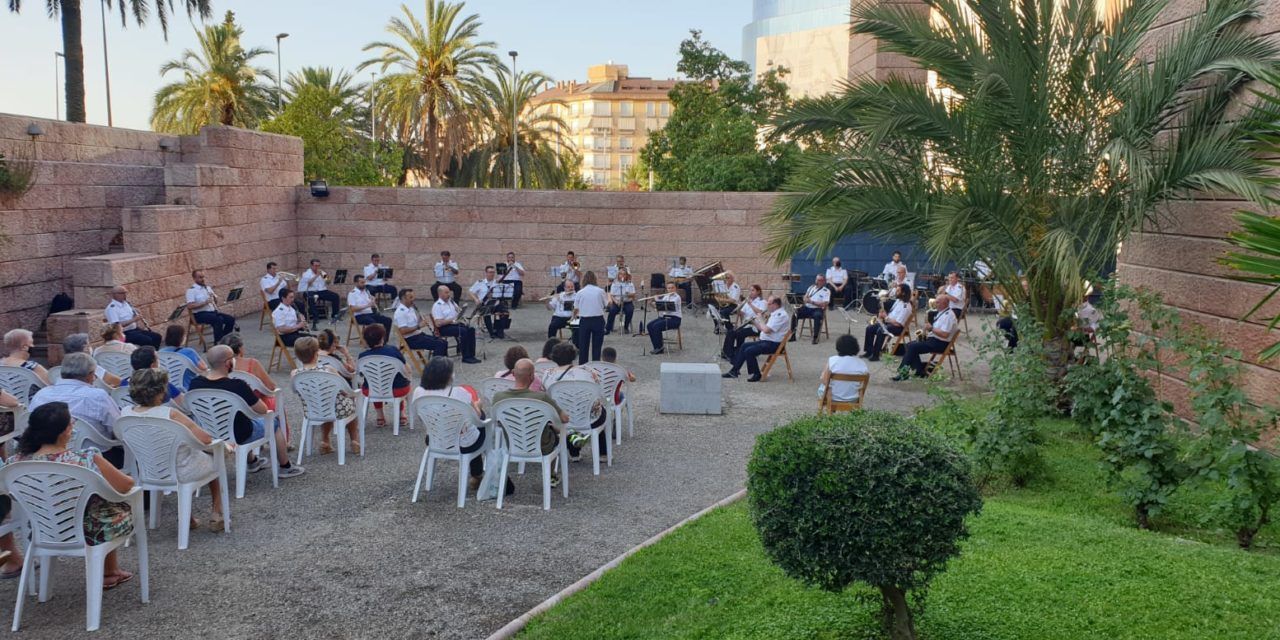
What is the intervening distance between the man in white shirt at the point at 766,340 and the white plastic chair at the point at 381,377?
530 centimetres

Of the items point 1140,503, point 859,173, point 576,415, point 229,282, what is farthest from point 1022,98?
point 229,282

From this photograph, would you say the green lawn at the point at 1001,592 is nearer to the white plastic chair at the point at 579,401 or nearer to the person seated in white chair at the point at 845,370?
the white plastic chair at the point at 579,401

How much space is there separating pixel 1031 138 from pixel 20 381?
9853 millimetres

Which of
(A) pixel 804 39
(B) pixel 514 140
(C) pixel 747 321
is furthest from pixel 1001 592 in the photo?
(A) pixel 804 39

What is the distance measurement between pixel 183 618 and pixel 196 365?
4412 mm

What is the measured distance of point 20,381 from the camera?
28.2 feet

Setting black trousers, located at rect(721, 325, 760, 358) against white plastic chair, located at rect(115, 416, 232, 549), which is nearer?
white plastic chair, located at rect(115, 416, 232, 549)

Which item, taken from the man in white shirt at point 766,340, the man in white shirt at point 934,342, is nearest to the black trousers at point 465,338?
the man in white shirt at point 766,340

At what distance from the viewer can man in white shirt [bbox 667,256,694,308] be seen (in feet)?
69.9

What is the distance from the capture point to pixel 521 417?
7.80m

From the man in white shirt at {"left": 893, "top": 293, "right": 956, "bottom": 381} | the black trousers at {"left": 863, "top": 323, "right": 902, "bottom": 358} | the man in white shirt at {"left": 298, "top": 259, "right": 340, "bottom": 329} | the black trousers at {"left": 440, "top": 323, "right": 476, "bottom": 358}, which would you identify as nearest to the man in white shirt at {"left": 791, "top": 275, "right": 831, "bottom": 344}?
the black trousers at {"left": 863, "top": 323, "right": 902, "bottom": 358}

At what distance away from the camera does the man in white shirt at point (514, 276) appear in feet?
68.6

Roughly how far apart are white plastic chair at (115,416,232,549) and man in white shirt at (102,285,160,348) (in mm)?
7010

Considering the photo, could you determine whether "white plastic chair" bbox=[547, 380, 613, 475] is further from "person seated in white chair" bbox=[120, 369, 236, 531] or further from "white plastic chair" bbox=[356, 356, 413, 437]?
"person seated in white chair" bbox=[120, 369, 236, 531]
